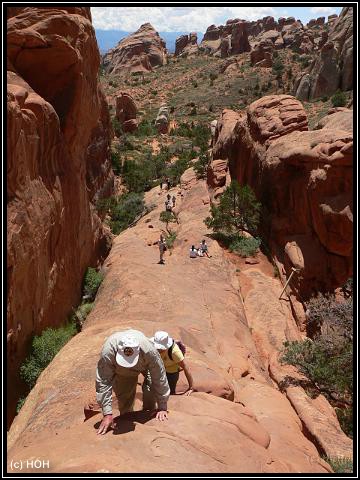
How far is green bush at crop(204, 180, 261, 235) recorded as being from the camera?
2108cm

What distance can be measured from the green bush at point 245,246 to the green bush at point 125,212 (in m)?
9.93

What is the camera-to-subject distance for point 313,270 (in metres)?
18.1

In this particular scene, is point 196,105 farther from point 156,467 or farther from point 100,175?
point 156,467

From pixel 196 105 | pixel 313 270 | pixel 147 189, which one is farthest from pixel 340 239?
pixel 196 105

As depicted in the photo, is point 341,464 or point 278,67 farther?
point 278,67

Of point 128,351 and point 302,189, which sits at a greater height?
point 302,189

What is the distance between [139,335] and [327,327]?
32.2 feet

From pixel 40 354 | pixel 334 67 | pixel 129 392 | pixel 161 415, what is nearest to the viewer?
pixel 161 415

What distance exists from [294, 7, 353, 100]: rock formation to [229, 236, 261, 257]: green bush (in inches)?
1117

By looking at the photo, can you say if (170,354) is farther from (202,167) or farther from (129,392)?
(202,167)

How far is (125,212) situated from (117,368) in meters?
24.8

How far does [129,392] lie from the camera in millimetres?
6121

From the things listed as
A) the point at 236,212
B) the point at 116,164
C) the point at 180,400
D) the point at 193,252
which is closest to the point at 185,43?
the point at 116,164
